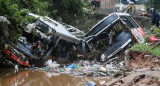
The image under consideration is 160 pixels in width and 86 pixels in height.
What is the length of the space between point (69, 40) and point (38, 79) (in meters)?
2.94

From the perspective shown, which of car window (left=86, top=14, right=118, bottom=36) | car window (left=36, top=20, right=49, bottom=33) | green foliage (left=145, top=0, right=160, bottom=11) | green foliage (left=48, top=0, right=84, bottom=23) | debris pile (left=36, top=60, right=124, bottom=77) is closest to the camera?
debris pile (left=36, top=60, right=124, bottom=77)

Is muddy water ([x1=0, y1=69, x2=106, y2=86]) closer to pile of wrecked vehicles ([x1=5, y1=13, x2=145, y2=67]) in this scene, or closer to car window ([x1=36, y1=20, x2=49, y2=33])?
A: pile of wrecked vehicles ([x1=5, y1=13, x2=145, y2=67])

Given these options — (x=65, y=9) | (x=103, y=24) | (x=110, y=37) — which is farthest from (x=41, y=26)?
(x=65, y=9)

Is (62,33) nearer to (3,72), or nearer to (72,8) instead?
(3,72)

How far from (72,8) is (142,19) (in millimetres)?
5246

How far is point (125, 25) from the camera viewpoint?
33.9 feet

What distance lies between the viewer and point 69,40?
9836 millimetres

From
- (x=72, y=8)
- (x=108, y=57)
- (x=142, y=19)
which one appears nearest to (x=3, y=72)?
(x=108, y=57)

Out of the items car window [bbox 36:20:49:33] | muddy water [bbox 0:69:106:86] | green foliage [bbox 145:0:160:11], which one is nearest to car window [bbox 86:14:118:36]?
car window [bbox 36:20:49:33]

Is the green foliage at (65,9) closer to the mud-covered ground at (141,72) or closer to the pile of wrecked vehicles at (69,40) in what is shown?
the pile of wrecked vehicles at (69,40)

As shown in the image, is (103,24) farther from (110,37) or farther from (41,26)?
(41,26)

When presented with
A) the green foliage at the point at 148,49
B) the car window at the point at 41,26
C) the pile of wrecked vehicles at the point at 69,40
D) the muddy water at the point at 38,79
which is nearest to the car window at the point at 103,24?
the pile of wrecked vehicles at the point at 69,40

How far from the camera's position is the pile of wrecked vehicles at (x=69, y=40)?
890 cm

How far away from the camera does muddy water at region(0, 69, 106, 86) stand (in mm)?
6861
